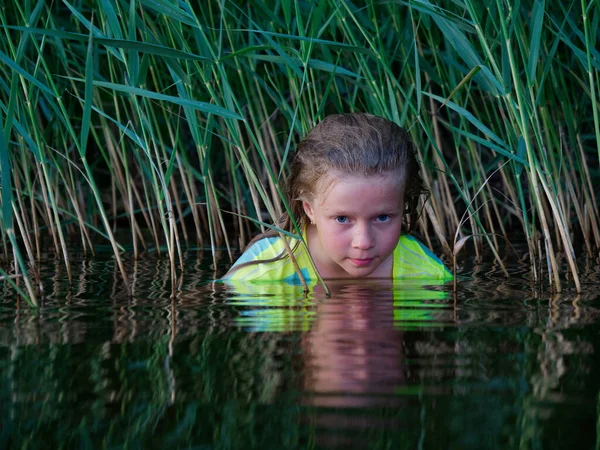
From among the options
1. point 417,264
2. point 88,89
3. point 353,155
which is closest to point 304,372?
point 88,89

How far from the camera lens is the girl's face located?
230cm

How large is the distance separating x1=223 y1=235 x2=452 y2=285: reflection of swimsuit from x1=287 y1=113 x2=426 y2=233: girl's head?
0.17 metres

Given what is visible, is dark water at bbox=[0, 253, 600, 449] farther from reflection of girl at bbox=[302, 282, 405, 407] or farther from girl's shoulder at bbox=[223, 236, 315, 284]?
girl's shoulder at bbox=[223, 236, 315, 284]

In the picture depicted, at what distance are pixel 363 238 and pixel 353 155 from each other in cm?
22

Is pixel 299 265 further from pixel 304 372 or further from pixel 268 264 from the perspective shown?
pixel 304 372

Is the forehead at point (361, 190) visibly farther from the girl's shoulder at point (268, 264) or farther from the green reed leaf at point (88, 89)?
the green reed leaf at point (88, 89)

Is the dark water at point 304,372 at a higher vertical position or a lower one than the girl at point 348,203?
lower

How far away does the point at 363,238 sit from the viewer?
2.29m

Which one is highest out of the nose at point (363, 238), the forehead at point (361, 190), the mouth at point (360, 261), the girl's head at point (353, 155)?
the girl's head at point (353, 155)

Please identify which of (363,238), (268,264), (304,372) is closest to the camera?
(304,372)

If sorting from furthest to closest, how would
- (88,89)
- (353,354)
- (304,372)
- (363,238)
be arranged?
1. (363,238)
2. (88,89)
3. (353,354)
4. (304,372)

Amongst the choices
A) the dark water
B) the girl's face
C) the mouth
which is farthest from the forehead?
the dark water

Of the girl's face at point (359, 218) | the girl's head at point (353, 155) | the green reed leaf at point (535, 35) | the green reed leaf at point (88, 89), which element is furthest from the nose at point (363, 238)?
the green reed leaf at point (88, 89)

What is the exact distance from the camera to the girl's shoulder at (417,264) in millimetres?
2658
